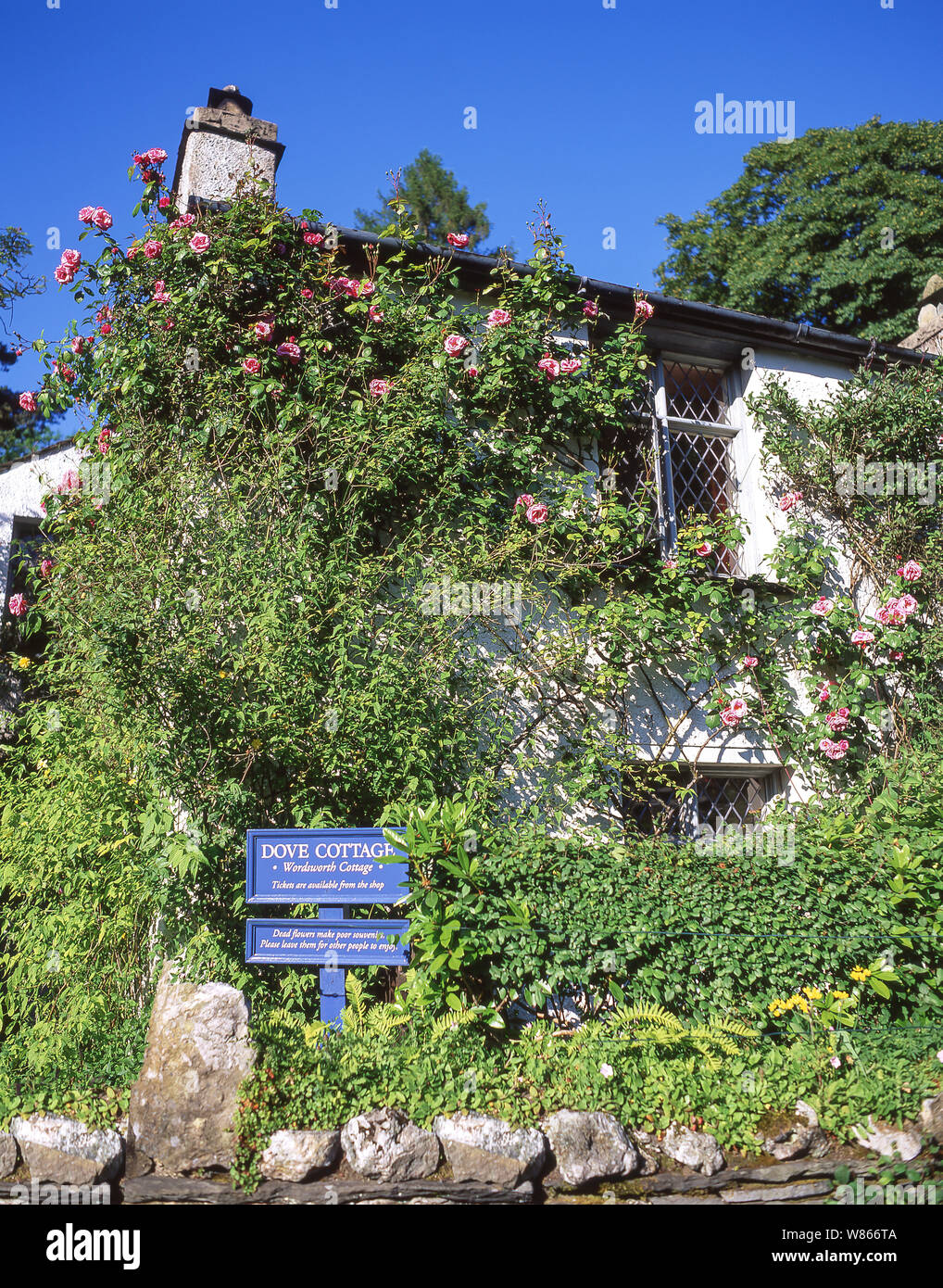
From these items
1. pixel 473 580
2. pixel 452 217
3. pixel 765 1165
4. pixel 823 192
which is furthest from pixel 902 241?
pixel 765 1165

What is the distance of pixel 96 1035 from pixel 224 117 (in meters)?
6.44

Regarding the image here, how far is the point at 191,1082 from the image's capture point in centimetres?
384

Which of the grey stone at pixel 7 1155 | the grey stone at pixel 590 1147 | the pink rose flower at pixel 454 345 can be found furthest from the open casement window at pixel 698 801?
the grey stone at pixel 7 1155

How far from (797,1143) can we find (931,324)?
27.5ft

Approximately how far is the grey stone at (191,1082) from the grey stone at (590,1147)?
135 centimetres

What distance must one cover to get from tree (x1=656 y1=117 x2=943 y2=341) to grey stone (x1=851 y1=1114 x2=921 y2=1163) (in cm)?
1504

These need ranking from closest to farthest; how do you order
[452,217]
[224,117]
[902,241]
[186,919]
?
[186,919], [224,117], [902,241], [452,217]

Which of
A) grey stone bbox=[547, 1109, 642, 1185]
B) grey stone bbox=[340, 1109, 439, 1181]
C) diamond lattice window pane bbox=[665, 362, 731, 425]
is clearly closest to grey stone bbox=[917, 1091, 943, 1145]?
grey stone bbox=[547, 1109, 642, 1185]

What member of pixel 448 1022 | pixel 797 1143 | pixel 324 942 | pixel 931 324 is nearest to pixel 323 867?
pixel 324 942

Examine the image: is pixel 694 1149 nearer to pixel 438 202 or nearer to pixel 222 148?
pixel 222 148

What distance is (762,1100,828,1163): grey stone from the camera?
3859 millimetres

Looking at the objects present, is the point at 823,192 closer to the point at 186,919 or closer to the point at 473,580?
the point at 473,580

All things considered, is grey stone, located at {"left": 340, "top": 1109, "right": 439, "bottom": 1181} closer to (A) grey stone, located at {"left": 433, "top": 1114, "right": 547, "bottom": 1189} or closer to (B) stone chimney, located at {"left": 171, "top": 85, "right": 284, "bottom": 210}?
(A) grey stone, located at {"left": 433, "top": 1114, "right": 547, "bottom": 1189}
